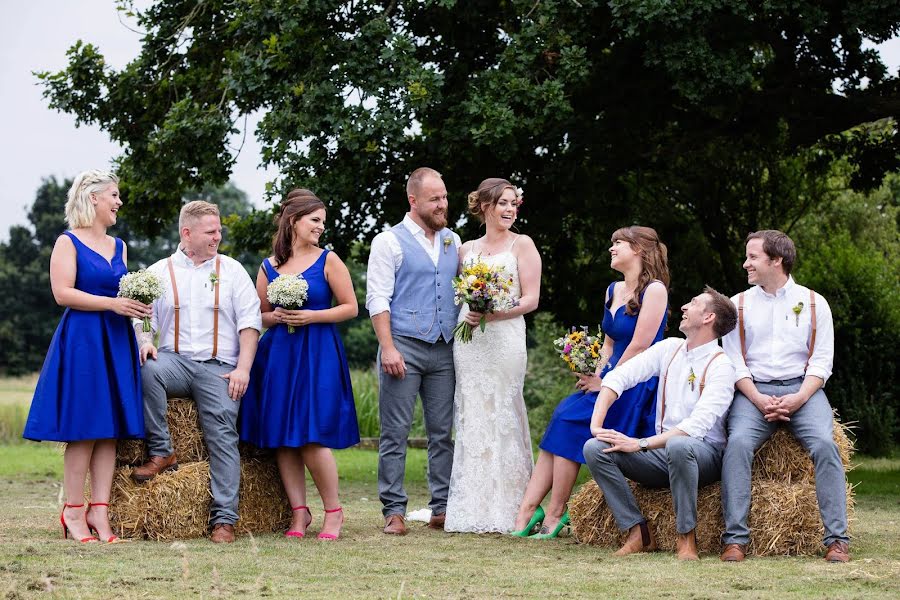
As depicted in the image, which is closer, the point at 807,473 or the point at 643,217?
the point at 807,473

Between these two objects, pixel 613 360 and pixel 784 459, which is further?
pixel 613 360

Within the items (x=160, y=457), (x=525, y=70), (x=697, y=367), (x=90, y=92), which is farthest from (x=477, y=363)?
(x=90, y=92)

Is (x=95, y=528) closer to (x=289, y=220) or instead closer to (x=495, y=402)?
(x=289, y=220)

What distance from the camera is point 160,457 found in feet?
26.3

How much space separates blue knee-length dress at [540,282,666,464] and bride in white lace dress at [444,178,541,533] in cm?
33

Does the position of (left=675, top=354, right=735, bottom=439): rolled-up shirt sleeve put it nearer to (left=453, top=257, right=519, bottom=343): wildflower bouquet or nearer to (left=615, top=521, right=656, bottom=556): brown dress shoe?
(left=615, top=521, right=656, bottom=556): brown dress shoe

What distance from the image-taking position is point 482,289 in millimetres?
8234

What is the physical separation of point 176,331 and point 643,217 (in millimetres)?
10945

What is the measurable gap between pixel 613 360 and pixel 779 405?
1.31 meters

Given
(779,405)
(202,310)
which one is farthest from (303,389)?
(779,405)

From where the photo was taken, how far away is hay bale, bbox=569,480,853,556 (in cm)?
736

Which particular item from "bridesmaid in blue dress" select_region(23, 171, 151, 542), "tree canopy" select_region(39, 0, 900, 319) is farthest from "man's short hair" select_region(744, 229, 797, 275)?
"tree canopy" select_region(39, 0, 900, 319)

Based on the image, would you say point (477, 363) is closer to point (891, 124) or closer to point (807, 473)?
point (807, 473)

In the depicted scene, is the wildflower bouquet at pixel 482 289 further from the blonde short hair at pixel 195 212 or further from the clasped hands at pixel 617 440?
the blonde short hair at pixel 195 212
